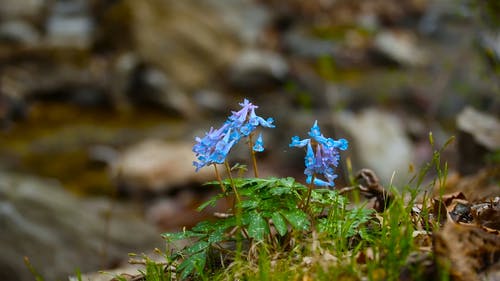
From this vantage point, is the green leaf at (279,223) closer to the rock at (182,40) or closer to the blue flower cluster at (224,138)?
the blue flower cluster at (224,138)

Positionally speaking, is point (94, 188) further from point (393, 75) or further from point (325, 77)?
point (393, 75)

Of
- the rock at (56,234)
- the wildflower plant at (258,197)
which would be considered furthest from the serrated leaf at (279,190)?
the rock at (56,234)

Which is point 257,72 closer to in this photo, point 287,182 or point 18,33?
point 18,33

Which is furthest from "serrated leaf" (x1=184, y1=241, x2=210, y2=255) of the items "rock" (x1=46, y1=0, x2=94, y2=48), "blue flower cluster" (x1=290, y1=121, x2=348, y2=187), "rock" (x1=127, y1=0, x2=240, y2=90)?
"rock" (x1=46, y1=0, x2=94, y2=48)

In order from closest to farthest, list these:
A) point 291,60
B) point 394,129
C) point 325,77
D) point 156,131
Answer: point 394,129 → point 156,131 → point 325,77 → point 291,60

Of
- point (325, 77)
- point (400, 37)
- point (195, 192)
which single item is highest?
point (400, 37)

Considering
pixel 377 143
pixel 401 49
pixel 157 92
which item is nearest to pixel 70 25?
pixel 157 92

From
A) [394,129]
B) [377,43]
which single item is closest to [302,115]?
[394,129]
